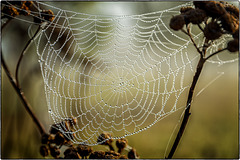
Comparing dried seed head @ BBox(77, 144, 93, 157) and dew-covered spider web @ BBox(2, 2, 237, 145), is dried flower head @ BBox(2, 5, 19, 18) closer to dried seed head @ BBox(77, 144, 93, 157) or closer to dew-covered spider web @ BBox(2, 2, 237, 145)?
dew-covered spider web @ BBox(2, 2, 237, 145)

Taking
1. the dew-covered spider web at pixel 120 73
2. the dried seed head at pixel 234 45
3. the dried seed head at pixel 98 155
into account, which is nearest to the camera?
the dried seed head at pixel 234 45

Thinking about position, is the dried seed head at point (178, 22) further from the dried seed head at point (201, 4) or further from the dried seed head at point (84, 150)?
the dried seed head at point (84, 150)

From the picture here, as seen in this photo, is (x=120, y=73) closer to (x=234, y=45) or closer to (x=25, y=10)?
(x=25, y=10)

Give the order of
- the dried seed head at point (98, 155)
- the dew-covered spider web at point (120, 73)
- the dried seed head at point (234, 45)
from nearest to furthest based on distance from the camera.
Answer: the dried seed head at point (234, 45) → the dried seed head at point (98, 155) → the dew-covered spider web at point (120, 73)

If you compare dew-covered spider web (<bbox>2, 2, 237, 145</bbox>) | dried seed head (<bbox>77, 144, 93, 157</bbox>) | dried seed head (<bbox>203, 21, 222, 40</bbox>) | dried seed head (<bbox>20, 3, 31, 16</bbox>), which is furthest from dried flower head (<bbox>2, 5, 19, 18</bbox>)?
dried seed head (<bbox>203, 21, 222, 40</bbox>)

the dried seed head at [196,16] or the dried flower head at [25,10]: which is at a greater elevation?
the dried flower head at [25,10]

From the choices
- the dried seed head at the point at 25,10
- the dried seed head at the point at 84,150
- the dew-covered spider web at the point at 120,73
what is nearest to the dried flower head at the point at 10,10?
the dried seed head at the point at 25,10

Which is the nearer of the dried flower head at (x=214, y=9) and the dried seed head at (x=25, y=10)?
the dried flower head at (x=214, y=9)

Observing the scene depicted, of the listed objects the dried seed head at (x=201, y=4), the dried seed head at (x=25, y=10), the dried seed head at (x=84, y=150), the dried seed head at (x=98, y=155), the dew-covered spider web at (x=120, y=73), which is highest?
the dried seed head at (x=25, y=10)

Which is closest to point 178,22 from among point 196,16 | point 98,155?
point 196,16

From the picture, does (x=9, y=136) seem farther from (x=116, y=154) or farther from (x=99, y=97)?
(x=116, y=154)

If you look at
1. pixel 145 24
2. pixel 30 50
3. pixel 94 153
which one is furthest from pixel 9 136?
pixel 145 24
